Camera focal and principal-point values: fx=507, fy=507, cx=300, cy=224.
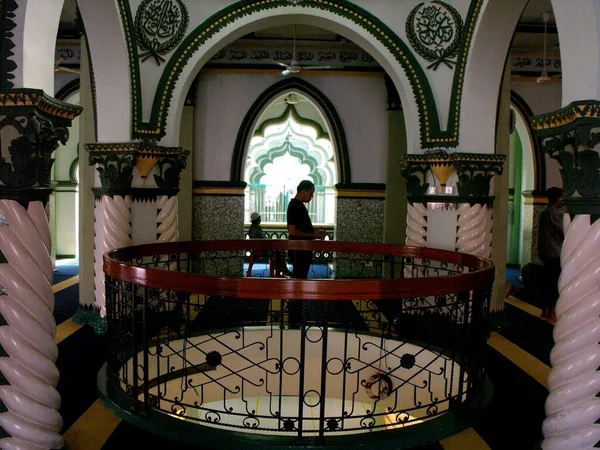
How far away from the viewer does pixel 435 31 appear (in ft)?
19.2

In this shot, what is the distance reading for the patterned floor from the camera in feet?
10.1

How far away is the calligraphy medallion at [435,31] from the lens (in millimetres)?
5738

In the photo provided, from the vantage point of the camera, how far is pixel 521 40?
8727 millimetres

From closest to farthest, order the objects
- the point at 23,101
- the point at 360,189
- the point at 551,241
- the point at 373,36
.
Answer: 1. the point at 23,101
2. the point at 373,36
3. the point at 551,241
4. the point at 360,189

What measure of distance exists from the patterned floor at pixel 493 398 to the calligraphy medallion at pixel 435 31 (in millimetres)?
3245

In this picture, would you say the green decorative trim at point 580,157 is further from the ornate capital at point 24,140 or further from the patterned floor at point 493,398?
the ornate capital at point 24,140

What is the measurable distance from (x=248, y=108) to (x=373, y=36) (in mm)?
3996

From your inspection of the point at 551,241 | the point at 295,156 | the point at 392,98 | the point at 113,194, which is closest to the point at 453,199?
the point at 551,241

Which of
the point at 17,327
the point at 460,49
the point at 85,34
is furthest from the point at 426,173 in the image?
the point at 17,327

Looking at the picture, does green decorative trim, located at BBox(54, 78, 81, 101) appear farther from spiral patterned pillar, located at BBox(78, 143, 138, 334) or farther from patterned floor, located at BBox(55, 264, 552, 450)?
patterned floor, located at BBox(55, 264, 552, 450)

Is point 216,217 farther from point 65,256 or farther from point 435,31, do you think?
point 435,31

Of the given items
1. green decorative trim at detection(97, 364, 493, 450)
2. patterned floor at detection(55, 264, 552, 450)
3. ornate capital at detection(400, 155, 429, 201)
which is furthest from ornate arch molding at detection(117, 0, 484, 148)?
green decorative trim at detection(97, 364, 493, 450)

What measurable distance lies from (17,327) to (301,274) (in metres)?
3.50

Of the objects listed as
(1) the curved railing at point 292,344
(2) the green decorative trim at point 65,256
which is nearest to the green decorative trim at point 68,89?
(2) the green decorative trim at point 65,256
